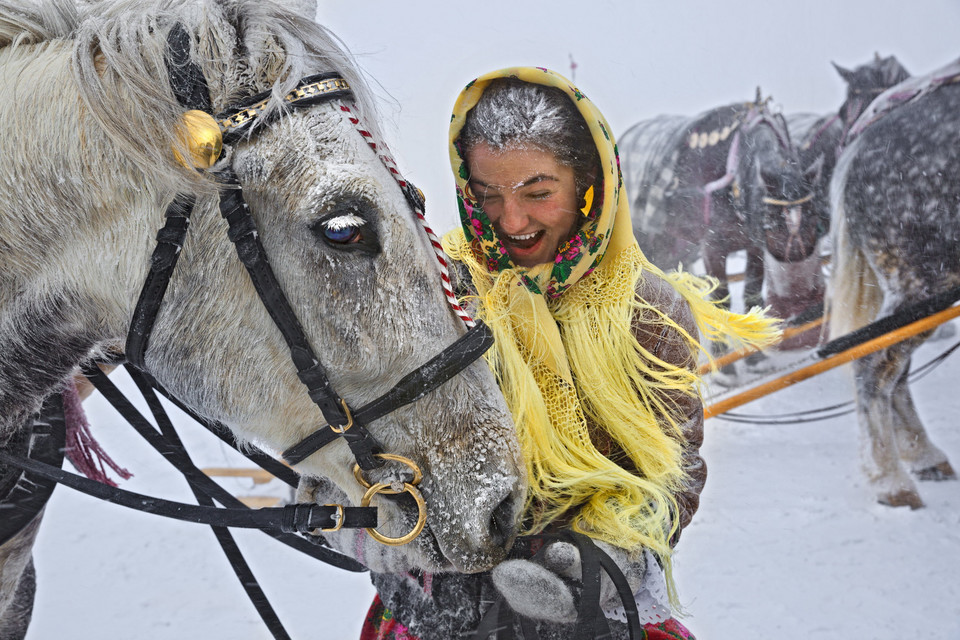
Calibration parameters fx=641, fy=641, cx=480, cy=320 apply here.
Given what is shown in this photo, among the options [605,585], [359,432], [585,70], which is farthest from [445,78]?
[585,70]

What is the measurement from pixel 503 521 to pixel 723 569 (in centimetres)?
294

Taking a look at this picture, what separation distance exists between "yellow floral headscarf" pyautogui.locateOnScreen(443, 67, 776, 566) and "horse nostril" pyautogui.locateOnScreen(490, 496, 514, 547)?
227mm

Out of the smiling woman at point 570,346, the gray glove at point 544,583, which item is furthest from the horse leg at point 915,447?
the gray glove at point 544,583

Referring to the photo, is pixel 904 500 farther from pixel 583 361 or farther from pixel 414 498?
pixel 414 498

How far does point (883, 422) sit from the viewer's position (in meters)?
4.25

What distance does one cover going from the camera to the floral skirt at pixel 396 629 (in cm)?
133

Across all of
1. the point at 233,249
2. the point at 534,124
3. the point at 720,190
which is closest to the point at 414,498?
the point at 233,249

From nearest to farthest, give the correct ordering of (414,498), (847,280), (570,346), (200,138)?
(200,138) < (414,498) < (570,346) < (847,280)

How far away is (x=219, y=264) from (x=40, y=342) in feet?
1.18

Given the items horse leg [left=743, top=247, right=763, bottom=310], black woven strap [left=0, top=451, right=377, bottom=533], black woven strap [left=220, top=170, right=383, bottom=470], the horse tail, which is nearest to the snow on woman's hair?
black woven strap [left=220, top=170, right=383, bottom=470]

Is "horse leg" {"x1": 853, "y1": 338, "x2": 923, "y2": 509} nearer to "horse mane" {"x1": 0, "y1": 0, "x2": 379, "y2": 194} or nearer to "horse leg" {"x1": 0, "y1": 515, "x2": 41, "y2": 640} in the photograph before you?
"horse mane" {"x1": 0, "y1": 0, "x2": 379, "y2": 194}

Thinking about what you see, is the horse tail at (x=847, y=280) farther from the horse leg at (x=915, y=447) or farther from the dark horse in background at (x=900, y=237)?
the horse leg at (x=915, y=447)

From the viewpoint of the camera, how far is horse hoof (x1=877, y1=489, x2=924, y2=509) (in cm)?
400

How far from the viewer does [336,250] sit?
3.37 ft
